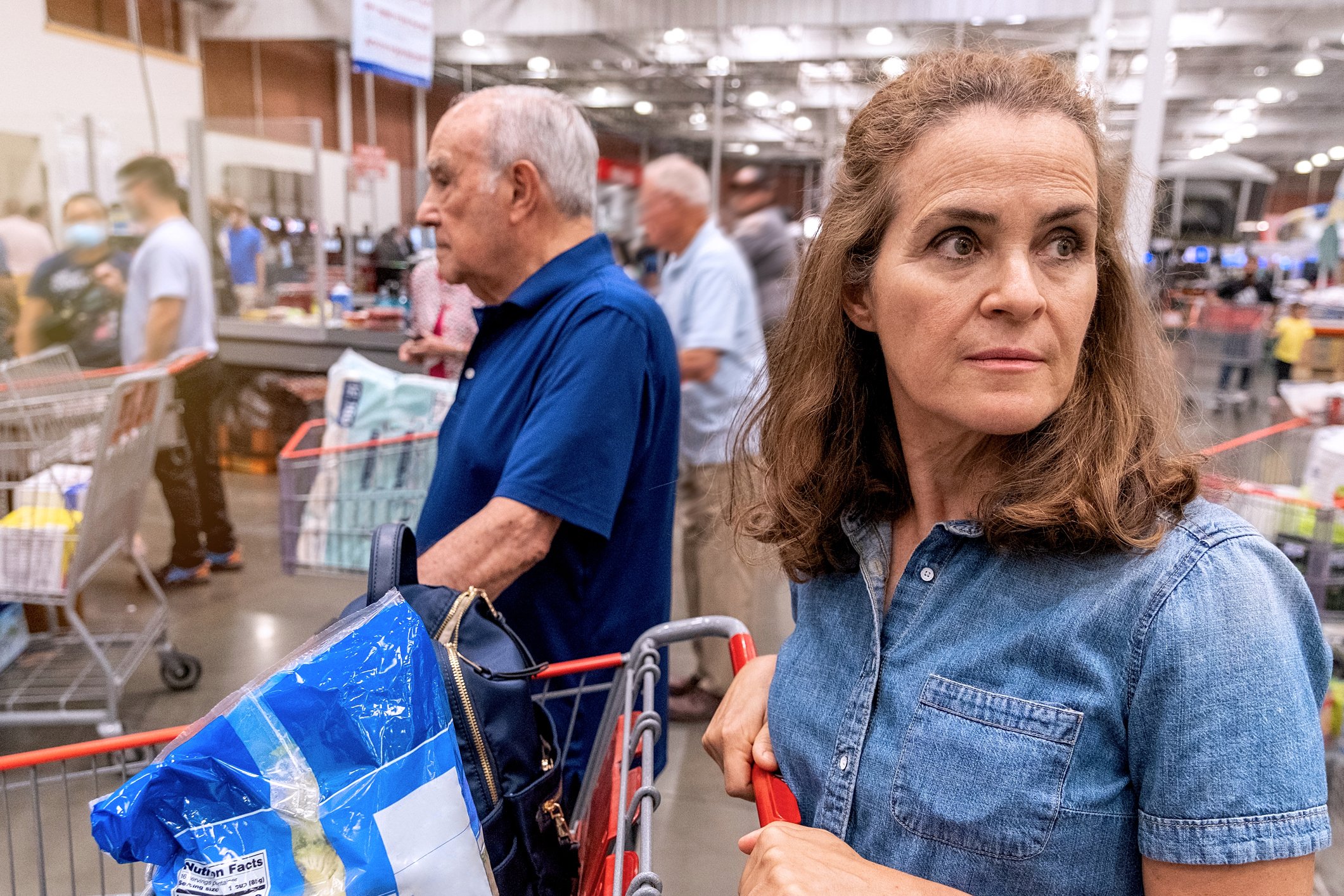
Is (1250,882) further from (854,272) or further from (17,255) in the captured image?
(17,255)

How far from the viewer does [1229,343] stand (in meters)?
11.5

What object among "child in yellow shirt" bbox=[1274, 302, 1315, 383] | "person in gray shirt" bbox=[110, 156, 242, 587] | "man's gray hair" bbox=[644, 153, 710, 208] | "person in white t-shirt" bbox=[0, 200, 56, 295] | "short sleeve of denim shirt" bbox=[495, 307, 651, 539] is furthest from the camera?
"child in yellow shirt" bbox=[1274, 302, 1315, 383]

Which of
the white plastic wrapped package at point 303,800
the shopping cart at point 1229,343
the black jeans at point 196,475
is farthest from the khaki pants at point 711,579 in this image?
the shopping cart at point 1229,343

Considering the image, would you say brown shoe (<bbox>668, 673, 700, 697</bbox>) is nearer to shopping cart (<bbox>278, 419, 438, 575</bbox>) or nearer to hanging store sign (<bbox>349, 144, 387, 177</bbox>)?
shopping cart (<bbox>278, 419, 438, 575</bbox>)

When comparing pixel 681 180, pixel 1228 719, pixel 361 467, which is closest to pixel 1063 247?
pixel 1228 719

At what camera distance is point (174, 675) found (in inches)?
150

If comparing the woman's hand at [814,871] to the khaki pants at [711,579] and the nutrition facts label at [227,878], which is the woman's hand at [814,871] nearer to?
the nutrition facts label at [227,878]

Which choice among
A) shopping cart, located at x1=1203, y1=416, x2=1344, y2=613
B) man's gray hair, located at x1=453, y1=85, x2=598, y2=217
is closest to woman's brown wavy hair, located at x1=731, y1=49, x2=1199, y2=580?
man's gray hair, located at x1=453, y1=85, x2=598, y2=217

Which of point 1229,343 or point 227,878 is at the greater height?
point 227,878

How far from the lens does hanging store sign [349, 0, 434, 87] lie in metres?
6.20

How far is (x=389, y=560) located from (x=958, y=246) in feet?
2.45

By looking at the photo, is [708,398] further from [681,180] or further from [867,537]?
[867,537]

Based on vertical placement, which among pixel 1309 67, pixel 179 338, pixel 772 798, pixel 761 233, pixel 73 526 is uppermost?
pixel 1309 67

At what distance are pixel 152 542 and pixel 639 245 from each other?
15.9 feet
